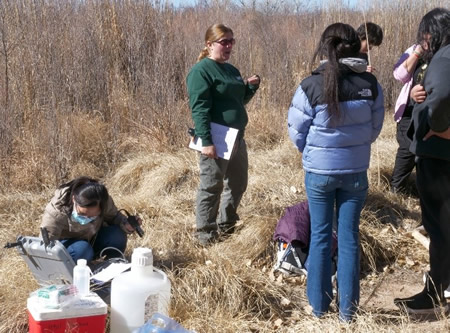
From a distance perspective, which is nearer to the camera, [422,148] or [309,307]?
[422,148]

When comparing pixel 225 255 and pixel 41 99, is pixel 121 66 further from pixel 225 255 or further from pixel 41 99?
pixel 225 255

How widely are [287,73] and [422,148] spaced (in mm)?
4800

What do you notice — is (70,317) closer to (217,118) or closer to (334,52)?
(334,52)

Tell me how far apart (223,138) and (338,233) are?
124 cm

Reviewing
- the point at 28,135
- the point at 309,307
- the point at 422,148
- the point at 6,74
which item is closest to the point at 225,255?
the point at 309,307

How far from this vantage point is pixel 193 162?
20.5ft

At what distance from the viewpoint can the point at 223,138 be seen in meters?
4.22

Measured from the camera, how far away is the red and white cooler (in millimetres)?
2748

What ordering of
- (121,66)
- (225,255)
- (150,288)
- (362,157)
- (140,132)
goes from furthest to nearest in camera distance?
(121,66), (140,132), (225,255), (362,157), (150,288)

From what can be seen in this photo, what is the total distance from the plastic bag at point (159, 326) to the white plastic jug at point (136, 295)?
187 millimetres

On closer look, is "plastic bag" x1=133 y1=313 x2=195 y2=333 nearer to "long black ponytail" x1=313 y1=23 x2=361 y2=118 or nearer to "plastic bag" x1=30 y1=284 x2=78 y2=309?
"plastic bag" x1=30 y1=284 x2=78 y2=309

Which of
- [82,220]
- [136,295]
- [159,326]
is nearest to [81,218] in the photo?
[82,220]

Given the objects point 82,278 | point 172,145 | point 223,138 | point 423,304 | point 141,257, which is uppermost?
point 223,138

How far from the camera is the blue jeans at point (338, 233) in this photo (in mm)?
3213
